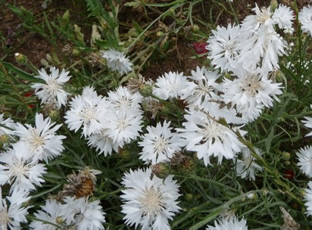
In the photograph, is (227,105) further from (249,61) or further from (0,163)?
(0,163)

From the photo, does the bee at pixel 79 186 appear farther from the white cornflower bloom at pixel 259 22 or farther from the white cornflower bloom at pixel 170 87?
the white cornflower bloom at pixel 259 22

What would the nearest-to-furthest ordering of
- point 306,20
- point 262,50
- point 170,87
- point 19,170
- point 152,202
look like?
point 262,50 → point 152,202 → point 19,170 → point 170,87 → point 306,20

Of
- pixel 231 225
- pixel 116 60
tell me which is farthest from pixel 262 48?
pixel 116 60

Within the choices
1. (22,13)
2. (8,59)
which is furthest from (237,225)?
(8,59)

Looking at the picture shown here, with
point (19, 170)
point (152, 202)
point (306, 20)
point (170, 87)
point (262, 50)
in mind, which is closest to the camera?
point (262, 50)

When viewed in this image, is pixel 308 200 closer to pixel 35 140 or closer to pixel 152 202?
pixel 152 202

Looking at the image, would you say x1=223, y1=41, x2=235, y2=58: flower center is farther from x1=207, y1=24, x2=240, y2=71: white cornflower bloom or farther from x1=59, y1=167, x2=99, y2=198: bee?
x1=59, y1=167, x2=99, y2=198: bee

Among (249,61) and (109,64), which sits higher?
(249,61)
